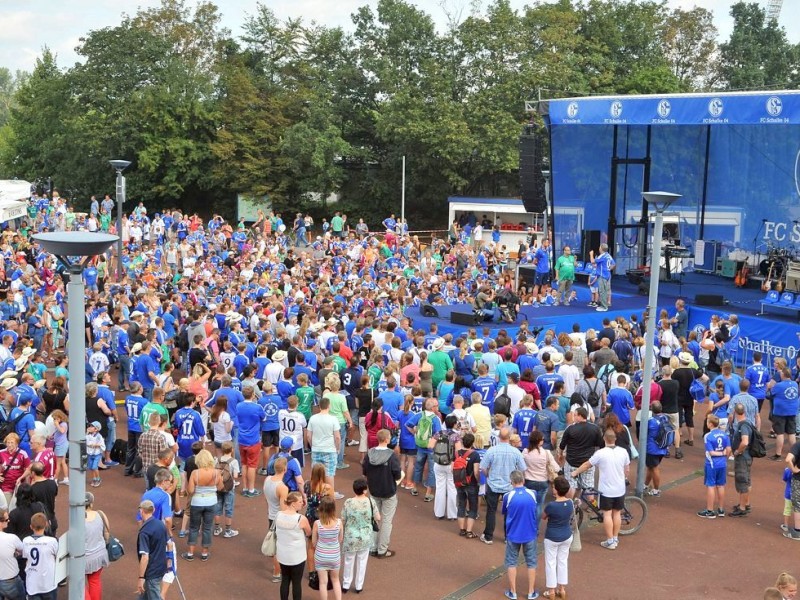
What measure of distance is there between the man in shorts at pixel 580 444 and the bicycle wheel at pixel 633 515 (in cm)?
69

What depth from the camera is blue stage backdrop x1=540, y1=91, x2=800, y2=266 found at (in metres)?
22.5

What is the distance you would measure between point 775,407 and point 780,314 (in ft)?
23.8

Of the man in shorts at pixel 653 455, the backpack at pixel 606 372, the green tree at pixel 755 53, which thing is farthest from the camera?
the green tree at pixel 755 53

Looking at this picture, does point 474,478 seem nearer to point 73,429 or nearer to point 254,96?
point 73,429

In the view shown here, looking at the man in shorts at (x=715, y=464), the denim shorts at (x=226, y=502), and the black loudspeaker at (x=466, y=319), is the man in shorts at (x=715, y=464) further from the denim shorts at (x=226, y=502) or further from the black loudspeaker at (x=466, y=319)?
the black loudspeaker at (x=466, y=319)

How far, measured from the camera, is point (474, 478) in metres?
10.3

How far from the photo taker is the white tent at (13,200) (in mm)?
28795

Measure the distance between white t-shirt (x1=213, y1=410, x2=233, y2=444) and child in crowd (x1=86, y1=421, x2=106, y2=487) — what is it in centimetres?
141

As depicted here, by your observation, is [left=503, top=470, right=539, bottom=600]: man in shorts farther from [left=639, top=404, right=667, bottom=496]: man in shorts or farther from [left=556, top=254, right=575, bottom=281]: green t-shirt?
[left=556, top=254, right=575, bottom=281]: green t-shirt

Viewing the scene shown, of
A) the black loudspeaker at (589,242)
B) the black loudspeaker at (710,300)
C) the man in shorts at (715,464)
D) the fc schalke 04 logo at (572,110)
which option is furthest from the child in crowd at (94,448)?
the black loudspeaker at (589,242)

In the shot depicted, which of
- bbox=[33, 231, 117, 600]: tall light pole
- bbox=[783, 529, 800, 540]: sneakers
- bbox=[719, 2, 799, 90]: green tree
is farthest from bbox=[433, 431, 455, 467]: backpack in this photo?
bbox=[719, 2, 799, 90]: green tree

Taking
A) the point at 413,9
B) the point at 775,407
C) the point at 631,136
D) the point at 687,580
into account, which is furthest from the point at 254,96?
the point at 687,580

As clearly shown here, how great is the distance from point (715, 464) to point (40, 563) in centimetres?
757

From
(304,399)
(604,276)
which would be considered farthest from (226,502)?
(604,276)
